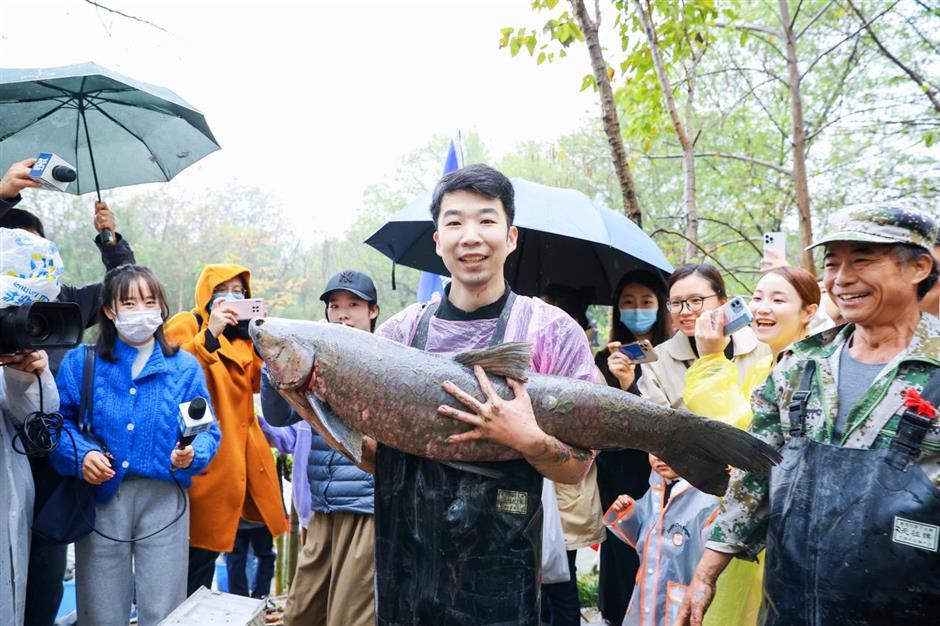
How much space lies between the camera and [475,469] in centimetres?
198

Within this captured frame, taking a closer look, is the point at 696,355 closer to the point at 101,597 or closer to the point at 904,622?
the point at 904,622

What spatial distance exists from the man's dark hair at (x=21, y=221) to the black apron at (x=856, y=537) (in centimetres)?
383

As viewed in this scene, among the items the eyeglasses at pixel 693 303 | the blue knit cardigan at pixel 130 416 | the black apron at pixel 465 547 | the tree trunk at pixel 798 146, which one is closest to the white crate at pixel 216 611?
the blue knit cardigan at pixel 130 416

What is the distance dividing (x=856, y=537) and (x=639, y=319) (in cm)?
251

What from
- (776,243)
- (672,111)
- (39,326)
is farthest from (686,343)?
(39,326)

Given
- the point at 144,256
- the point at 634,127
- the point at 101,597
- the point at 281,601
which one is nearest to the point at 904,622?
the point at 101,597

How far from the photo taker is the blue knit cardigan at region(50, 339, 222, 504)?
3424 mm

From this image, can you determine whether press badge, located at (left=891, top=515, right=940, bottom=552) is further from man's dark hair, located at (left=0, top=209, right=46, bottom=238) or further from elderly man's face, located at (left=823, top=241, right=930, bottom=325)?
man's dark hair, located at (left=0, top=209, right=46, bottom=238)

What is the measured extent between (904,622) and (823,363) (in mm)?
757

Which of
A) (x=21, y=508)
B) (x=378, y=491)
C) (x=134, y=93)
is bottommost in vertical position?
(x=21, y=508)

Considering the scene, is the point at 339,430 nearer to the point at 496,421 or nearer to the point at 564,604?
the point at 496,421

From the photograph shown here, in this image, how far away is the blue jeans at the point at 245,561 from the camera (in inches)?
188

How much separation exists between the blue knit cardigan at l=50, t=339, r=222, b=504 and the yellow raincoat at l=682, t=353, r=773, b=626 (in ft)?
8.00

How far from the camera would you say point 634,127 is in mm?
6961
